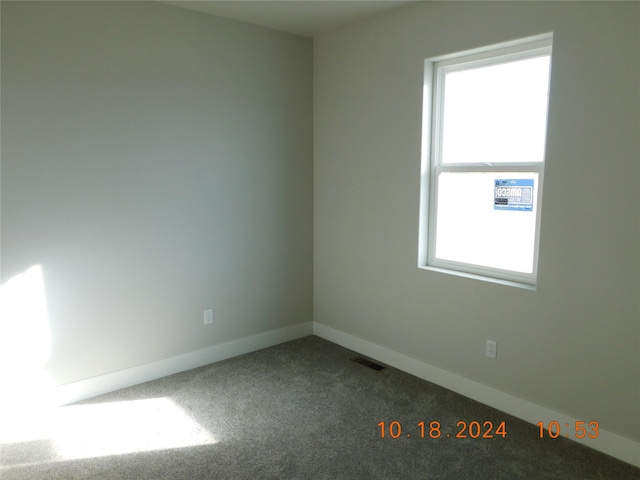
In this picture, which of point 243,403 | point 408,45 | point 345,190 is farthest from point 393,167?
point 243,403

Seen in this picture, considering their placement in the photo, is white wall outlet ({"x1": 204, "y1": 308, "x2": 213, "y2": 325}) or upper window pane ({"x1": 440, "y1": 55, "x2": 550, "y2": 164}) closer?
upper window pane ({"x1": 440, "y1": 55, "x2": 550, "y2": 164})

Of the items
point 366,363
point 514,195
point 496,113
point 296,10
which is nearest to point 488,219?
point 514,195

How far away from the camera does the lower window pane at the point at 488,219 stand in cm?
279

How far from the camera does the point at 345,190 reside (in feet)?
12.5

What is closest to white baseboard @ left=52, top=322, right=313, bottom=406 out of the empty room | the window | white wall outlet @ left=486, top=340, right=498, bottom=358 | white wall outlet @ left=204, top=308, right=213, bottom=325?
the empty room

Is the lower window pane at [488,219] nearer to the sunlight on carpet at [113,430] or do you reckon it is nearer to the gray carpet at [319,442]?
the gray carpet at [319,442]

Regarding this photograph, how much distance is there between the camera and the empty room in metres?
2.39

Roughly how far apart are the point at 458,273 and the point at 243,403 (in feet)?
5.39

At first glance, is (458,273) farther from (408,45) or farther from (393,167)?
(408,45)

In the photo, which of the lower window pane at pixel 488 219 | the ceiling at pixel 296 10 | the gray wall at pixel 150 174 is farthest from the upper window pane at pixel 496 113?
the gray wall at pixel 150 174

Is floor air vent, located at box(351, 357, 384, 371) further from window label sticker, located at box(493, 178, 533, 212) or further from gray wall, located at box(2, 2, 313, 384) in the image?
window label sticker, located at box(493, 178, 533, 212)

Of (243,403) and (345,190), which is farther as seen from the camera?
(345,190)

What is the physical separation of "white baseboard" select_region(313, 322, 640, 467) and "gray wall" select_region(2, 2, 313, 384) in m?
0.68

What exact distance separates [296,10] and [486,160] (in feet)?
5.42
